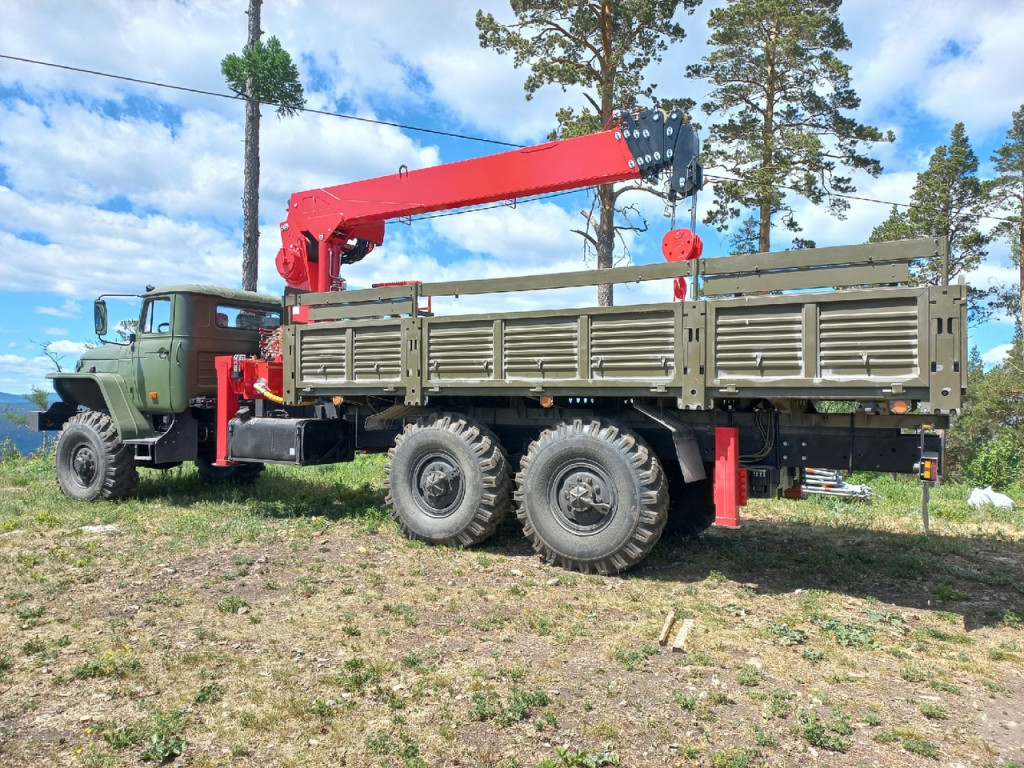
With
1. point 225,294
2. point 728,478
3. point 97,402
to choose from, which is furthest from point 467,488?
point 97,402

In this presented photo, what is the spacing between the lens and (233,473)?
10648mm

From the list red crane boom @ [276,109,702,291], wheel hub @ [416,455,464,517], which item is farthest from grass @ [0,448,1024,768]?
red crane boom @ [276,109,702,291]

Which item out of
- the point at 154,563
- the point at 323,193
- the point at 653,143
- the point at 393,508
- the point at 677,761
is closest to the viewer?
the point at 677,761

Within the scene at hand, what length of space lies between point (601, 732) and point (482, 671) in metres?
0.88

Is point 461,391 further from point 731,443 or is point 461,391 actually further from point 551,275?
point 731,443

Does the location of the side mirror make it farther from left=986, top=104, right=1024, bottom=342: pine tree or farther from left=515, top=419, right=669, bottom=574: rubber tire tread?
left=986, top=104, right=1024, bottom=342: pine tree

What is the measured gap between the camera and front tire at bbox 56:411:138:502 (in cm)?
896

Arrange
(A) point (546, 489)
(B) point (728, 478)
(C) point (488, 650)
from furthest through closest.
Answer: (A) point (546, 489)
(B) point (728, 478)
(C) point (488, 650)

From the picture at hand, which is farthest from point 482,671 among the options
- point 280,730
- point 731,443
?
point 731,443

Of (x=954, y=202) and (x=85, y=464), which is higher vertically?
(x=954, y=202)

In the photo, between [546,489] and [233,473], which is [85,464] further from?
[546,489]

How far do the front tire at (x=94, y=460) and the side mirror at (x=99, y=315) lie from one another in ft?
3.63

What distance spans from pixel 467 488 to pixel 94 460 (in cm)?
547

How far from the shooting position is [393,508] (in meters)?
7.17
